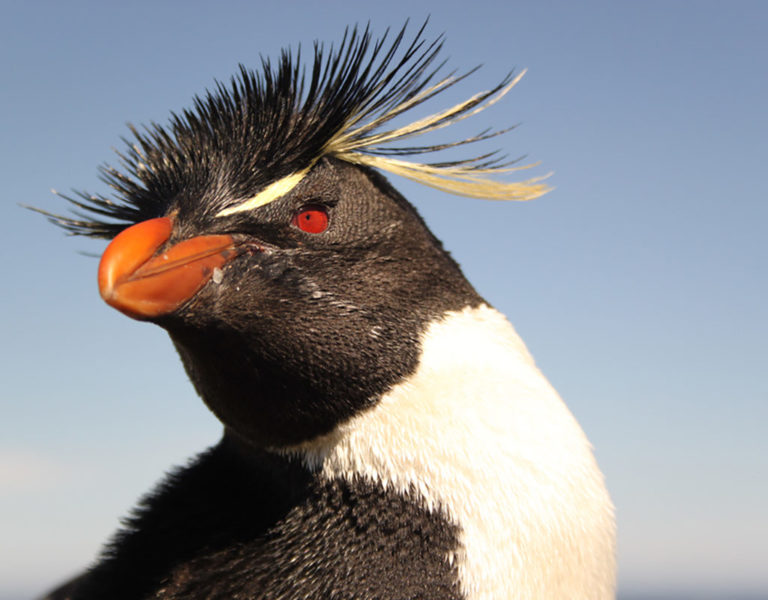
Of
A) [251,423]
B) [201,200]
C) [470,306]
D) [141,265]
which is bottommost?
[251,423]

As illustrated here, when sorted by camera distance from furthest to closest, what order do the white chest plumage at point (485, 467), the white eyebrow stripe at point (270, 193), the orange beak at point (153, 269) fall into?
1. the white eyebrow stripe at point (270, 193)
2. the white chest plumage at point (485, 467)
3. the orange beak at point (153, 269)

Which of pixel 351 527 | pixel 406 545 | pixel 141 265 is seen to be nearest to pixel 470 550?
pixel 406 545

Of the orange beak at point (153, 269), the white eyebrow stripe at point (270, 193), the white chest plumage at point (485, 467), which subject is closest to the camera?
the orange beak at point (153, 269)

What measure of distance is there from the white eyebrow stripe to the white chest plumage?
0.84 meters

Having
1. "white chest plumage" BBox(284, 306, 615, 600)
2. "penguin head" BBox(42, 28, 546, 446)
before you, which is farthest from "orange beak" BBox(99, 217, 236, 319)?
"white chest plumage" BBox(284, 306, 615, 600)

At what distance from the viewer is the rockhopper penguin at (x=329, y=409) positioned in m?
2.80

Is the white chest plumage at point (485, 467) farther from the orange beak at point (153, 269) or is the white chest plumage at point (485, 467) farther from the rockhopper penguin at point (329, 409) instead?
the orange beak at point (153, 269)

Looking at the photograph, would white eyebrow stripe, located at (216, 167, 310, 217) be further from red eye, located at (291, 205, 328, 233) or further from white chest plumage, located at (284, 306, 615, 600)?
white chest plumage, located at (284, 306, 615, 600)

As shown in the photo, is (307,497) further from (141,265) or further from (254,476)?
(141,265)

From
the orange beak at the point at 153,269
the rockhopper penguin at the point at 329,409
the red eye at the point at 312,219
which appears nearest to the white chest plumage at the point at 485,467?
the rockhopper penguin at the point at 329,409

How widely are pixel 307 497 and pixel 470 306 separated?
1.08m

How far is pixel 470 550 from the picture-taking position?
281 centimetres

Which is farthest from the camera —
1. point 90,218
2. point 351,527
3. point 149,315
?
point 90,218

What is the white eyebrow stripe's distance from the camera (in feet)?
10.0
